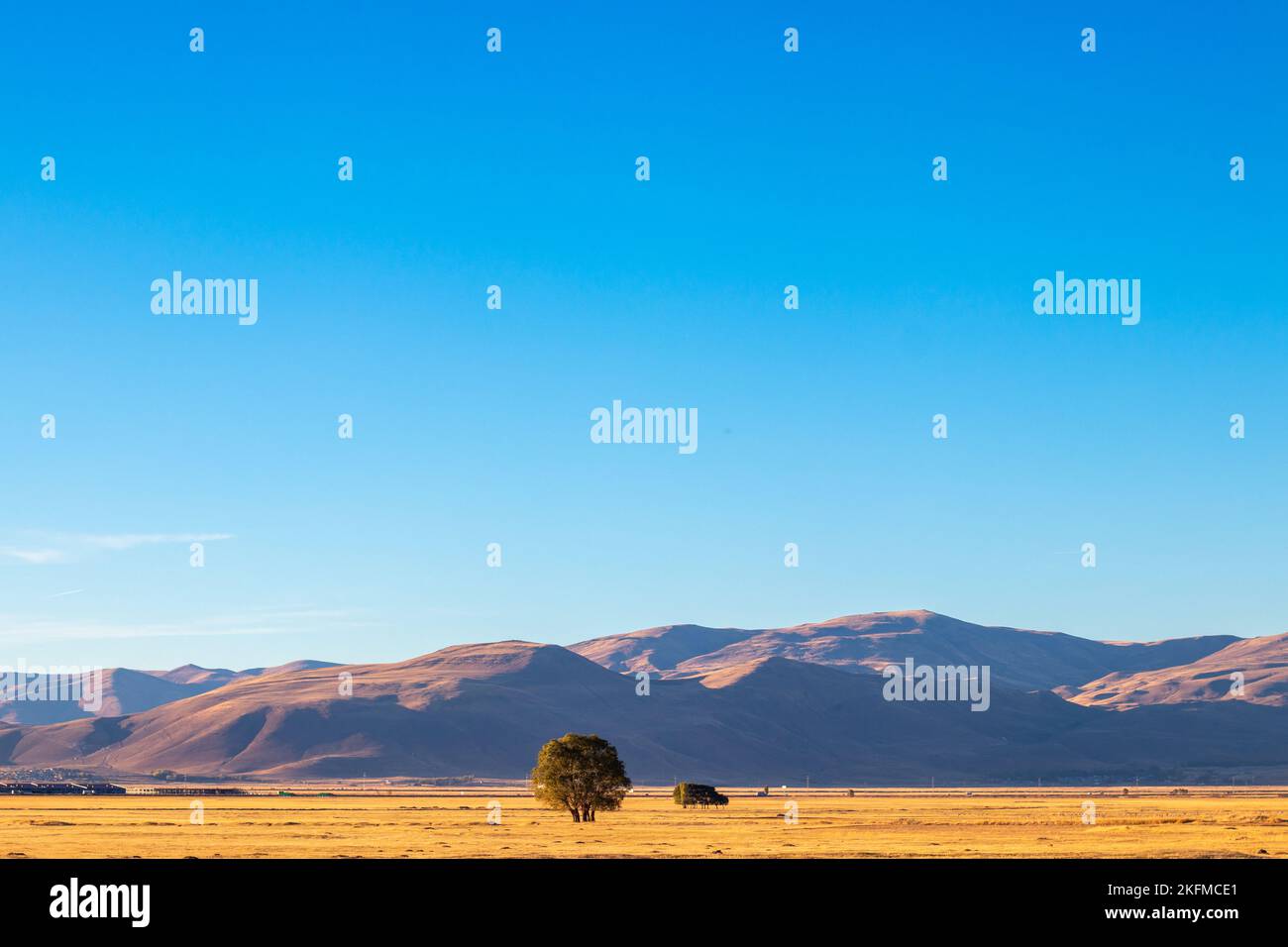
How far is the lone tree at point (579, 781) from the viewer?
126 m

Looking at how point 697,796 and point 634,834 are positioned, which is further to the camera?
point 697,796

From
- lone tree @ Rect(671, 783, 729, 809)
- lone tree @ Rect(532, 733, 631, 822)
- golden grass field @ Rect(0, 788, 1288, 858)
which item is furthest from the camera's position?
lone tree @ Rect(671, 783, 729, 809)

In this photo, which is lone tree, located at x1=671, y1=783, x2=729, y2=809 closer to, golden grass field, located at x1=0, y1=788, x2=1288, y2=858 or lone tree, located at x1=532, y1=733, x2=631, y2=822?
golden grass field, located at x1=0, y1=788, x2=1288, y2=858

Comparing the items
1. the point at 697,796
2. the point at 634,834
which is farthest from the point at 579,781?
the point at 697,796

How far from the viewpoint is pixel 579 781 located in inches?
4941

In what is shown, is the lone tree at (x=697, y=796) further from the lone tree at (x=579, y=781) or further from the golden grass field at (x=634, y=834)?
the lone tree at (x=579, y=781)

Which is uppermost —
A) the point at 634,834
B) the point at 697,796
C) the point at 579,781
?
the point at 579,781

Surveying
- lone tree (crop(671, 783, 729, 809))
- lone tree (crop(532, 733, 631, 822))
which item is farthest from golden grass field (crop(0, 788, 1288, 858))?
lone tree (crop(671, 783, 729, 809))

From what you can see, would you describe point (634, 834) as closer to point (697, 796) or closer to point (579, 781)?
point (579, 781)

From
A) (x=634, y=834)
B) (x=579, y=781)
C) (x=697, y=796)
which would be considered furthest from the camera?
(x=697, y=796)

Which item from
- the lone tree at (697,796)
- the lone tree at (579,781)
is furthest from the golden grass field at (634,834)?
the lone tree at (697,796)

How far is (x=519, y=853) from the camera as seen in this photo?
76.6 m

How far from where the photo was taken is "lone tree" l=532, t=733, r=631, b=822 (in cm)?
12569
